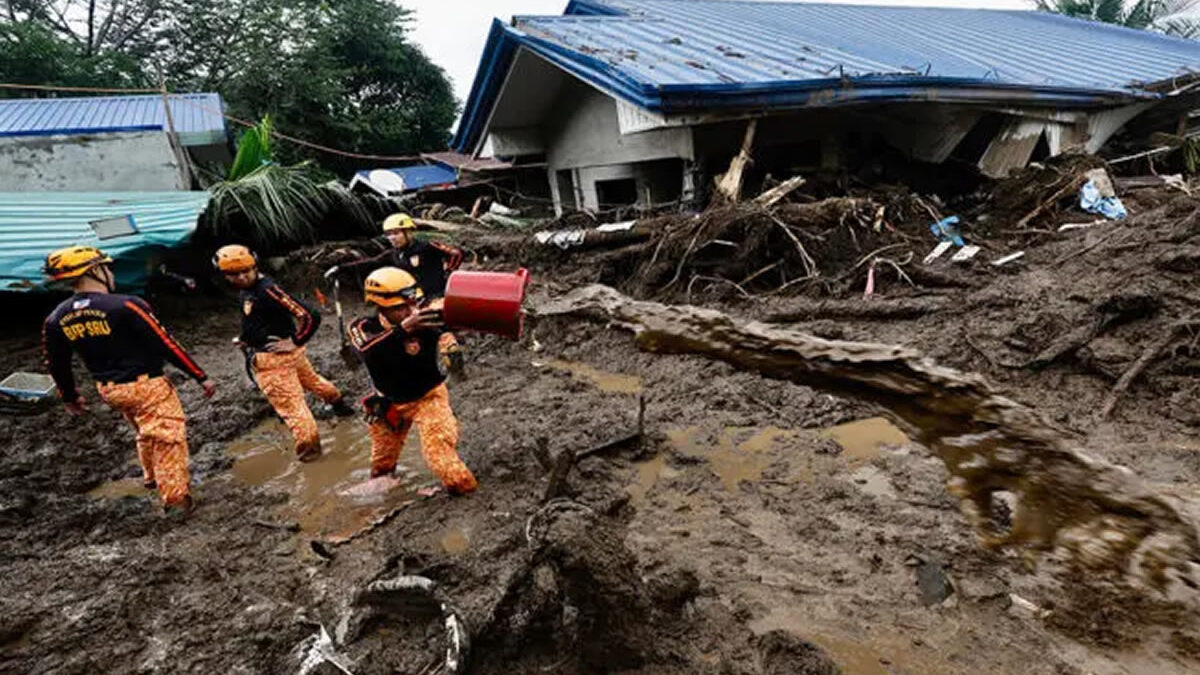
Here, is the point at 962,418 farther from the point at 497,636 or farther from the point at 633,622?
the point at 497,636

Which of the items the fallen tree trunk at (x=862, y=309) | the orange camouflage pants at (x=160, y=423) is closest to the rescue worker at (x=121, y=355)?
the orange camouflage pants at (x=160, y=423)

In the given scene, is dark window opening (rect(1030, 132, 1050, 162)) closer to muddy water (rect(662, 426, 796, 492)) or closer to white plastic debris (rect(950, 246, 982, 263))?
white plastic debris (rect(950, 246, 982, 263))

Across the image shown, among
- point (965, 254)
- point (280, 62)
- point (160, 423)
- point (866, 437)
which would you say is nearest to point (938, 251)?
point (965, 254)

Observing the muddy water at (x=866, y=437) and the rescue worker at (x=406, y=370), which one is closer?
the rescue worker at (x=406, y=370)

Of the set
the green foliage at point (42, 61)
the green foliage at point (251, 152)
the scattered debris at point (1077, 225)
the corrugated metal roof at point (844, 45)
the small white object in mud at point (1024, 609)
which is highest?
the green foliage at point (42, 61)

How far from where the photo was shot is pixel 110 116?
38.2 feet

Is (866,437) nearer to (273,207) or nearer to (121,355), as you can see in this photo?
(121,355)

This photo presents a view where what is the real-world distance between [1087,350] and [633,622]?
3925 mm

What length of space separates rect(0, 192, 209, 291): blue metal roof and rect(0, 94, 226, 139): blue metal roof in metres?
2.06

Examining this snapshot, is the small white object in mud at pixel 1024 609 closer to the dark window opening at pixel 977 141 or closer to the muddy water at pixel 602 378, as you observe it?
the muddy water at pixel 602 378

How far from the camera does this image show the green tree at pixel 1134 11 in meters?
21.4

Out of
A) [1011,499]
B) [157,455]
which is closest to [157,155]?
[157,455]

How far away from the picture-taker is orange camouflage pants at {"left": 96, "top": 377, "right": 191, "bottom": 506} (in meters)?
3.84

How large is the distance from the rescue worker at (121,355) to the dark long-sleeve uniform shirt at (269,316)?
1.62 feet
